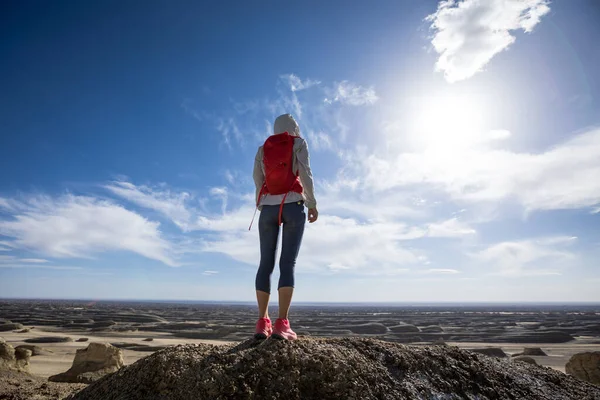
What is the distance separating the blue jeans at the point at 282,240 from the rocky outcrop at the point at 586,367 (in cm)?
936

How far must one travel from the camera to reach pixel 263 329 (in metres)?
3.32

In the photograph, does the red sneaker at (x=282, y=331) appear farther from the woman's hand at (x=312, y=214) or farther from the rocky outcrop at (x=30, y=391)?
the rocky outcrop at (x=30, y=391)

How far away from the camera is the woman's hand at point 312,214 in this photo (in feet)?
11.7

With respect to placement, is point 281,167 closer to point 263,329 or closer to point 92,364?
point 263,329

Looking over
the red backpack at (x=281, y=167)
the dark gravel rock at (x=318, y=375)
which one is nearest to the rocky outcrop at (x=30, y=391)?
the dark gravel rock at (x=318, y=375)

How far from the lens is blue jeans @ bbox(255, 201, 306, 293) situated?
3389 mm

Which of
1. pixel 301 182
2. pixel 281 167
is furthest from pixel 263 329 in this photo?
pixel 281 167

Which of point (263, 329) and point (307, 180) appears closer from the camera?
point (263, 329)

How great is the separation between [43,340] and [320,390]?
2798 cm

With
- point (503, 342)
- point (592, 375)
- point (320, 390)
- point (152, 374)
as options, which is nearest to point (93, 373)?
point (152, 374)

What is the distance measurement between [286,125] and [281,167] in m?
0.58

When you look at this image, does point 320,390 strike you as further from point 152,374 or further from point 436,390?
point 152,374

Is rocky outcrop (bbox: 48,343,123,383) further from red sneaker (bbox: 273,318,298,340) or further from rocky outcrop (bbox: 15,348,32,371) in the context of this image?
red sneaker (bbox: 273,318,298,340)

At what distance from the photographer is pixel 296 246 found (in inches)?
136
